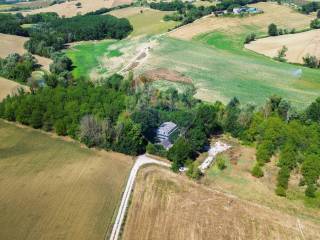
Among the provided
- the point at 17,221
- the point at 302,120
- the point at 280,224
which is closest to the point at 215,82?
the point at 302,120

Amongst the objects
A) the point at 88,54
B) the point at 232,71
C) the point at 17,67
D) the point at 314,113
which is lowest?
the point at 88,54

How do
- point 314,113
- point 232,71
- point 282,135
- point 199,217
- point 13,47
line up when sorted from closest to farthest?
1. point 199,217
2. point 282,135
3. point 314,113
4. point 232,71
5. point 13,47

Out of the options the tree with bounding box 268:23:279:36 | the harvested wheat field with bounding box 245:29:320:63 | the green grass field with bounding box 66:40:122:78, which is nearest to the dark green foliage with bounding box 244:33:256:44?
the harvested wheat field with bounding box 245:29:320:63

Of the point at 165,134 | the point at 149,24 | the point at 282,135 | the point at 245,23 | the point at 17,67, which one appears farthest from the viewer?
the point at 149,24

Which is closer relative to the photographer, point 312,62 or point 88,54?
point 312,62

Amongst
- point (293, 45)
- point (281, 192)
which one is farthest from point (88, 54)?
point (281, 192)

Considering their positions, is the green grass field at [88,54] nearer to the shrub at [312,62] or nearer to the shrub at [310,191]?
the shrub at [312,62]

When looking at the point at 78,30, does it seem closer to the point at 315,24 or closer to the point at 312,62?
the point at 312,62
